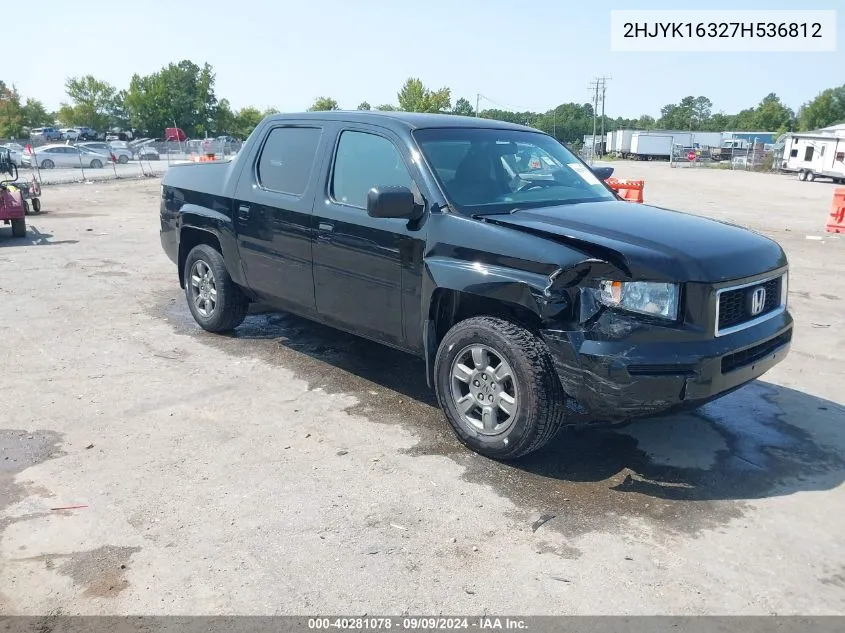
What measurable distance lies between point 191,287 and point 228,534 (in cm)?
376

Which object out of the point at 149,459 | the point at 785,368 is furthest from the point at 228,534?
the point at 785,368

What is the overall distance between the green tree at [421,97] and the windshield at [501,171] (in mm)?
59452

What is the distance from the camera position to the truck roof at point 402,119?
15.5 ft

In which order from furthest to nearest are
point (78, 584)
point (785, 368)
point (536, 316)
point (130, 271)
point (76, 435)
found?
1. point (130, 271)
2. point (785, 368)
3. point (76, 435)
4. point (536, 316)
5. point (78, 584)

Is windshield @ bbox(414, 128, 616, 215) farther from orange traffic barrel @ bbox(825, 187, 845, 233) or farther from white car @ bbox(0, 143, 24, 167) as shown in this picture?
white car @ bbox(0, 143, 24, 167)

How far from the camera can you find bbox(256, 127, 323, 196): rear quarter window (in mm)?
5176

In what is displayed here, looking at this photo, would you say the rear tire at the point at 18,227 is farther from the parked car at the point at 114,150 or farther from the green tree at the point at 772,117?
the green tree at the point at 772,117

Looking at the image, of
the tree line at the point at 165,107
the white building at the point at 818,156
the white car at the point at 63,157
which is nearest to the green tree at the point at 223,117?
the tree line at the point at 165,107

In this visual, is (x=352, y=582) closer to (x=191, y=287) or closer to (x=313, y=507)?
(x=313, y=507)

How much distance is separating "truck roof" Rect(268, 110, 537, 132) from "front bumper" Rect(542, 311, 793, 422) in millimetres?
1868

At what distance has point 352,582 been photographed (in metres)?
2.95

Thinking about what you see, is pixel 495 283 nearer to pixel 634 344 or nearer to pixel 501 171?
pixel 634 344

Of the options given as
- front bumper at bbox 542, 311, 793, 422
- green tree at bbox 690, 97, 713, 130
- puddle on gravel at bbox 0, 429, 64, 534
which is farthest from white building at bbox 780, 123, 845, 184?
green tree at bbox 690, 97, 713, 130

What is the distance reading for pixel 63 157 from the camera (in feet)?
118
